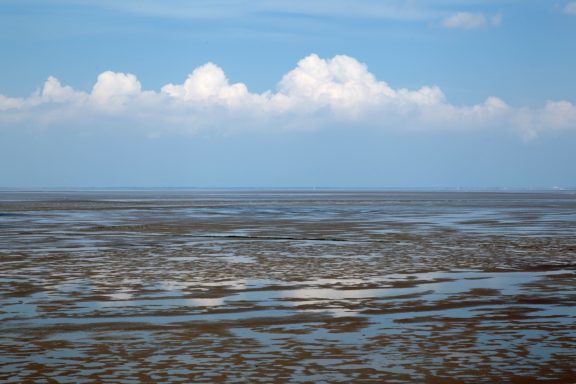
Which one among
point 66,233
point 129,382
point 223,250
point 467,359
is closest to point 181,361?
point 129,382

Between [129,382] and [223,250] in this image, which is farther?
[223,250]

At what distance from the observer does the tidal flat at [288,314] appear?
9945mm

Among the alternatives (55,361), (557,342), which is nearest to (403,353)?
(557,342)

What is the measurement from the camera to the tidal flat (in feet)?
32.6

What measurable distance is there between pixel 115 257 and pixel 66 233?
1304 cm

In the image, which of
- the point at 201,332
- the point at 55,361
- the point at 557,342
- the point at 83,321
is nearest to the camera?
the point at 55,361

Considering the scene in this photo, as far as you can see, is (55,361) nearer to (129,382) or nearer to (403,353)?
(129,382)

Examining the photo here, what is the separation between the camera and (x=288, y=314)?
14242mm

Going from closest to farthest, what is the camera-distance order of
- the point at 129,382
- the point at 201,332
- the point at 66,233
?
1. the point at 129,382
2. the point at 201,332
3. the point at 66,233

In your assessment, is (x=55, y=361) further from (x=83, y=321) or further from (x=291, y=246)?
(x=291, y=246)

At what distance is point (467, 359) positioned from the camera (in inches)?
412

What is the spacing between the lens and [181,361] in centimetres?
1038

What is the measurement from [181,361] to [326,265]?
12.7 m

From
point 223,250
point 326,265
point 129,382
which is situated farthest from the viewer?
point 223,250
